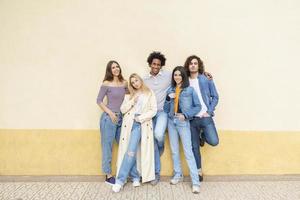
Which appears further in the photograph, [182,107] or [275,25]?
[275,25]

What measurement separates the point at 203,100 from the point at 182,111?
0.35 metres

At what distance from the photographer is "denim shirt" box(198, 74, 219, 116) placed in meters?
4.46

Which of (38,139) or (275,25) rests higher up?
(275,25)

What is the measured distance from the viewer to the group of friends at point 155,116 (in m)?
4.42

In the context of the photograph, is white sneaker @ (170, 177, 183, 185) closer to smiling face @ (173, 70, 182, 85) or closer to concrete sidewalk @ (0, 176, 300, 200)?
concrete sidewalk @ (0, 176, 300, 200)

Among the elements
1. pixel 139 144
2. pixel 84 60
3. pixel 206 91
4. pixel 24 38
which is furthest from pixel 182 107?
pixel 24 38

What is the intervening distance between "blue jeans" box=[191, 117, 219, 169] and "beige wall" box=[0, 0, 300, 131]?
43 centimetres

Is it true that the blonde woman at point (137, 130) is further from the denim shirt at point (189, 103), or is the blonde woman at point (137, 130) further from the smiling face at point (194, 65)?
the smiling face at point (194, 65)

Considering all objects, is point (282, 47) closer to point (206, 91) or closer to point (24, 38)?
point (206, 91)

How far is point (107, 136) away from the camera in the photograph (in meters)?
4.58

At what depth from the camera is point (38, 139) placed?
487 centimetres

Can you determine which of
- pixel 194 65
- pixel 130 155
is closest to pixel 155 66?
pixel 194 65

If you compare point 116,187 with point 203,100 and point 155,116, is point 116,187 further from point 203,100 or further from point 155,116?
point 203,100

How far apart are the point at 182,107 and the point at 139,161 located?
1.02 meters
